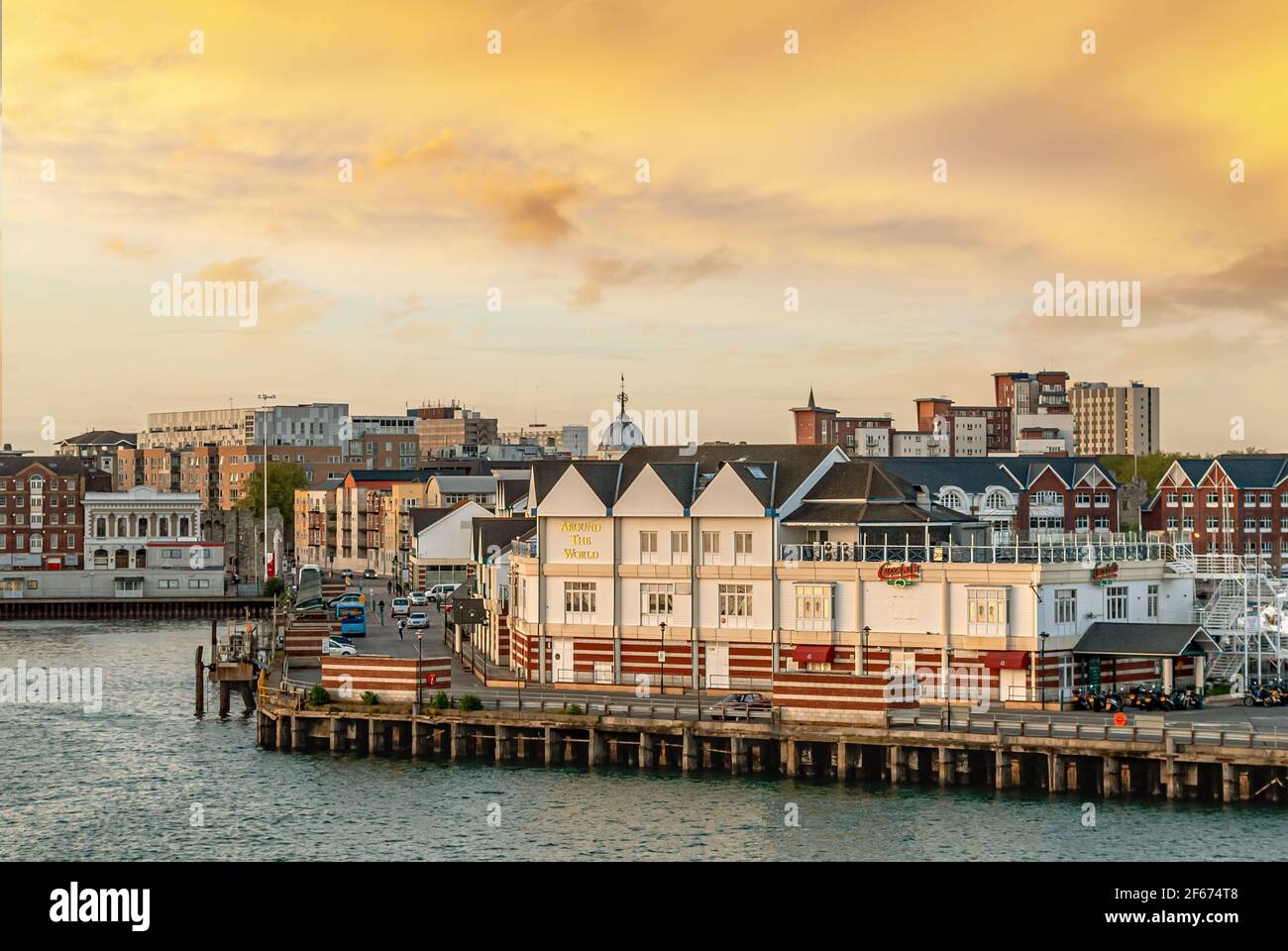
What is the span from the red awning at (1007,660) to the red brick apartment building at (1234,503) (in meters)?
96.6

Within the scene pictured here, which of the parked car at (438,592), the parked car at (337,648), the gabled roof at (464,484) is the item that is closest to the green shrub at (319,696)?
the parked car at (337,648)

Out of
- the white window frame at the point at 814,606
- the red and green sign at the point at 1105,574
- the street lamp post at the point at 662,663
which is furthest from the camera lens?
the street lamp post at the point at 662,663

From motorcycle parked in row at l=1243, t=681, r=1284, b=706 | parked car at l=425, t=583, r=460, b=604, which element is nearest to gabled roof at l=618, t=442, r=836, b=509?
motorcycle parked in row at l=1243, t=681, r=1284, b=706

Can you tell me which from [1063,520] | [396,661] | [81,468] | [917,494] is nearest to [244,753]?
[396,661]

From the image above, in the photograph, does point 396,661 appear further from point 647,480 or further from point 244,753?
point 647,480

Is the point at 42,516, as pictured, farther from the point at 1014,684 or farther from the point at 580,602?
the point at 1014,684

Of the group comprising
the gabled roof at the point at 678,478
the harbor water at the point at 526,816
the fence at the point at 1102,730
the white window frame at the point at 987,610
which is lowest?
the harbor water at the point at 526,816

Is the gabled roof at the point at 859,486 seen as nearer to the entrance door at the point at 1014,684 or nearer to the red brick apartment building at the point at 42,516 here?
the entrance door at the point at 1014,684

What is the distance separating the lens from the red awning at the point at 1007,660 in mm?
69750

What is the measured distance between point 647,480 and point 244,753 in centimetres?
2171

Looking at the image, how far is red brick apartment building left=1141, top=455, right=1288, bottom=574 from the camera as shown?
538 ft

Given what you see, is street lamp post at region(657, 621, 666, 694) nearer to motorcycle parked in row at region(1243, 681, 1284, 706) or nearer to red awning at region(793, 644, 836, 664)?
red awning at region(793, 644, 836, 664)

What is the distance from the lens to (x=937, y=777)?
61625mm
